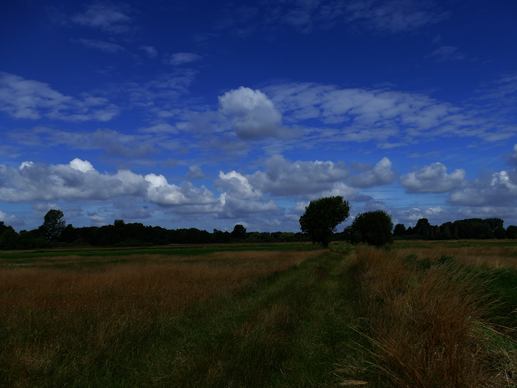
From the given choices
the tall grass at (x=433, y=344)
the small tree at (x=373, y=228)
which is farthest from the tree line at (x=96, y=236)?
the tall grass at (x=433, y=344)

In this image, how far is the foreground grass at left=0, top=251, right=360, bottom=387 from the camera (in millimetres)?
4598

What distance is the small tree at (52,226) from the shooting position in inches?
4791

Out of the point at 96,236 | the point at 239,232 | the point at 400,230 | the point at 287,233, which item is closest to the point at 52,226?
the point at 96,236

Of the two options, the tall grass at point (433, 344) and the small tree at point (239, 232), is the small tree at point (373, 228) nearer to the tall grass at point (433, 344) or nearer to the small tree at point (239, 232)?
the tall grass at point (433, 344)

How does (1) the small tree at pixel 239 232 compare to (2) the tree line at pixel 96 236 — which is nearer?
(2) the tree line at pixel 96 236

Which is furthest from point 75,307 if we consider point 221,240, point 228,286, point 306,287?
point 221,240

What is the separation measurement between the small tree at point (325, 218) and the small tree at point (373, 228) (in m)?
4.07

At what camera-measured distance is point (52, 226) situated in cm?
12262

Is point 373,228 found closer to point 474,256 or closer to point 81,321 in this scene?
point 474,256

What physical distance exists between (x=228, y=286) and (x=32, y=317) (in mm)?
6653

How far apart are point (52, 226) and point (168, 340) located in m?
145

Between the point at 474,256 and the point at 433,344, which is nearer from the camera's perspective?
the point at 433,344

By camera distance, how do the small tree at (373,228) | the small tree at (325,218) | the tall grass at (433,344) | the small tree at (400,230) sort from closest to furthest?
the tall grass at (433,344) < the small tree at (373,228) < the small tree at (325,218) < the small tree at (400,230)

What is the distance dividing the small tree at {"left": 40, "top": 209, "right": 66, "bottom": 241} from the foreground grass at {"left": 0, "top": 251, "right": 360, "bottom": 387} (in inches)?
5413
